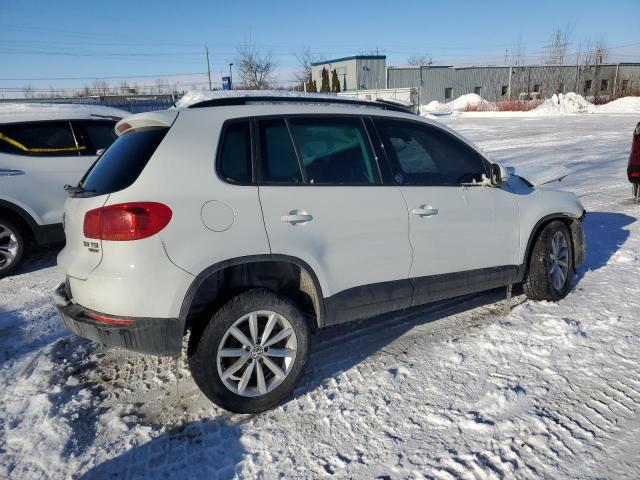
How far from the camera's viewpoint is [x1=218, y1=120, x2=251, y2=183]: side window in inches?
109

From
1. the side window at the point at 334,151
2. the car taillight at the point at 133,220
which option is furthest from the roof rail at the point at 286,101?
the car taillight at the point at 133,220

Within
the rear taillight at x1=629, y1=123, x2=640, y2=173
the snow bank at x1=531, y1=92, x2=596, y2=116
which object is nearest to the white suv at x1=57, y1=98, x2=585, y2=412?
the rear taillight at x1=629, y1=123, x2=640, y2=173

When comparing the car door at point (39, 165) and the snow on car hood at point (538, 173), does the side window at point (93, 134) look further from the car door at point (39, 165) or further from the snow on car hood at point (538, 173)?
the snow on car hood at point (538, 173)

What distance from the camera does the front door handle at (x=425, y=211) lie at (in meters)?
3.33

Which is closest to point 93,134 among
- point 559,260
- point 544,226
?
point 544,226

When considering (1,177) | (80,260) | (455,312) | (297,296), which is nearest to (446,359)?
(455,312)

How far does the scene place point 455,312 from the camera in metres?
4.26

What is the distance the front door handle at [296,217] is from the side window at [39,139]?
14.4 feet

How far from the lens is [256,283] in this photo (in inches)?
119

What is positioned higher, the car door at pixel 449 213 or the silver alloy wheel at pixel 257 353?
Result: the car door at pixel 449 213

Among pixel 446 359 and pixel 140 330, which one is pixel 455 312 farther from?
pixel 140 330

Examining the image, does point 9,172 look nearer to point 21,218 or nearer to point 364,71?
point 21,218

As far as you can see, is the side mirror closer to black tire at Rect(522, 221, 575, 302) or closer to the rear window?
black tire at Rect(522, 221, 575, 302)

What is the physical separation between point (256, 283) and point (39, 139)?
4.37 meters
